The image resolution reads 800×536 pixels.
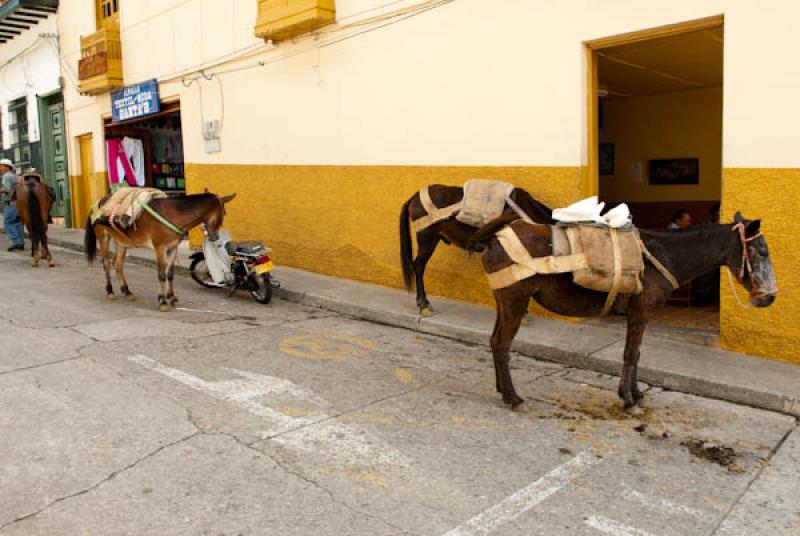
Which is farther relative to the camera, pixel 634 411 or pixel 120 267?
pixel 120 267

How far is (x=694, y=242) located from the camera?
497cm

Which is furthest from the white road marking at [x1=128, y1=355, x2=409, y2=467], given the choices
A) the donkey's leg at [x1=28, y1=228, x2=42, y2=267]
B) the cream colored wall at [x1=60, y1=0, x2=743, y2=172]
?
the donkey's leg at [x1=28, y1=228, x2=42, y2=267]

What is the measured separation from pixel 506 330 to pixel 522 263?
0.56m

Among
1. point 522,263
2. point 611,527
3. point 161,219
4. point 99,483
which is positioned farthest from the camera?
point 161,219

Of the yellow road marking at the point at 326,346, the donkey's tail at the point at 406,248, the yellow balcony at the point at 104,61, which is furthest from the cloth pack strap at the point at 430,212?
the yellow balcony at the point at 104,61

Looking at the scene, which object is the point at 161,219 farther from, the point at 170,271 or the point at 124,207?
the point at 170,271

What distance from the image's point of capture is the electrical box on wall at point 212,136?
511 inches

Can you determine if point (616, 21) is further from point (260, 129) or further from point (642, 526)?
point (260, 129)

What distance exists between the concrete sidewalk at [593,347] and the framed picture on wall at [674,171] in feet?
19.3

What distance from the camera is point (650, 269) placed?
4965 mm

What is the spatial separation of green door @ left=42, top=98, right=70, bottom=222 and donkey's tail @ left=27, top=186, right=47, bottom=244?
6988 mm

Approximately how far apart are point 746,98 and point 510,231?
2.87 meters

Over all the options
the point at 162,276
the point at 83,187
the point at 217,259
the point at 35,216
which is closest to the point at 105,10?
the point at 83,187

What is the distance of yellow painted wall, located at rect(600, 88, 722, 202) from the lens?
11.9m
